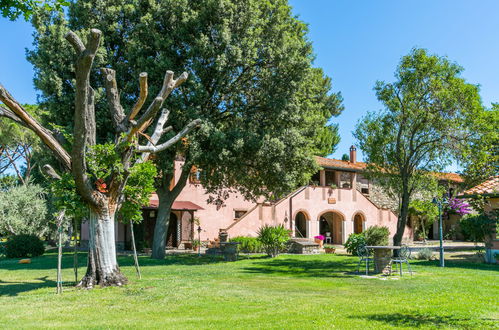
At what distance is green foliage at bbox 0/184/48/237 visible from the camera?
947 inches

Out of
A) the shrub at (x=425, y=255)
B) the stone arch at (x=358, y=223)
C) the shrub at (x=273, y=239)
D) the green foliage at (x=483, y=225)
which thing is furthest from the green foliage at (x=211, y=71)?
the stone arch at (x=358, y=223)

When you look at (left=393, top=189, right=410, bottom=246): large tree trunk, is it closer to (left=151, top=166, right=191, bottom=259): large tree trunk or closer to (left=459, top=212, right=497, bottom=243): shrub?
(left=459, top=212, right=497, bottom=243): shrub

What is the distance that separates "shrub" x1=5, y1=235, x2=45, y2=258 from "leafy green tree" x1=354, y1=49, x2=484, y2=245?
17207 millimetres

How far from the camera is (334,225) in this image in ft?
108

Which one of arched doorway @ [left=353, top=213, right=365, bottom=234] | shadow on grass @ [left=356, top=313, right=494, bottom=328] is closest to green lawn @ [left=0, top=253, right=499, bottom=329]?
shadow on grass @ [left=356, top=313, right=494, bottom=328]

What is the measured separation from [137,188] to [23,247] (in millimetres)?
14152

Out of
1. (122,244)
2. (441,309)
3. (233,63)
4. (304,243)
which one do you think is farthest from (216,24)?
(122,244)

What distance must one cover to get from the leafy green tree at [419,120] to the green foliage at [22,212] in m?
18.9

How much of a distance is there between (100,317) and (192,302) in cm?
180

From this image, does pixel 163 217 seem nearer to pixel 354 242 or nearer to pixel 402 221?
pixel 354 242

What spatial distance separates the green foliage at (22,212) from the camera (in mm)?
24047

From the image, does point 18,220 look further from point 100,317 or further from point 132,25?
point 100,317

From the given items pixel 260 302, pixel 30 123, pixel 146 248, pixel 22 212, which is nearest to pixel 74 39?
pixel 30 123

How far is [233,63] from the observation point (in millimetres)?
17312
